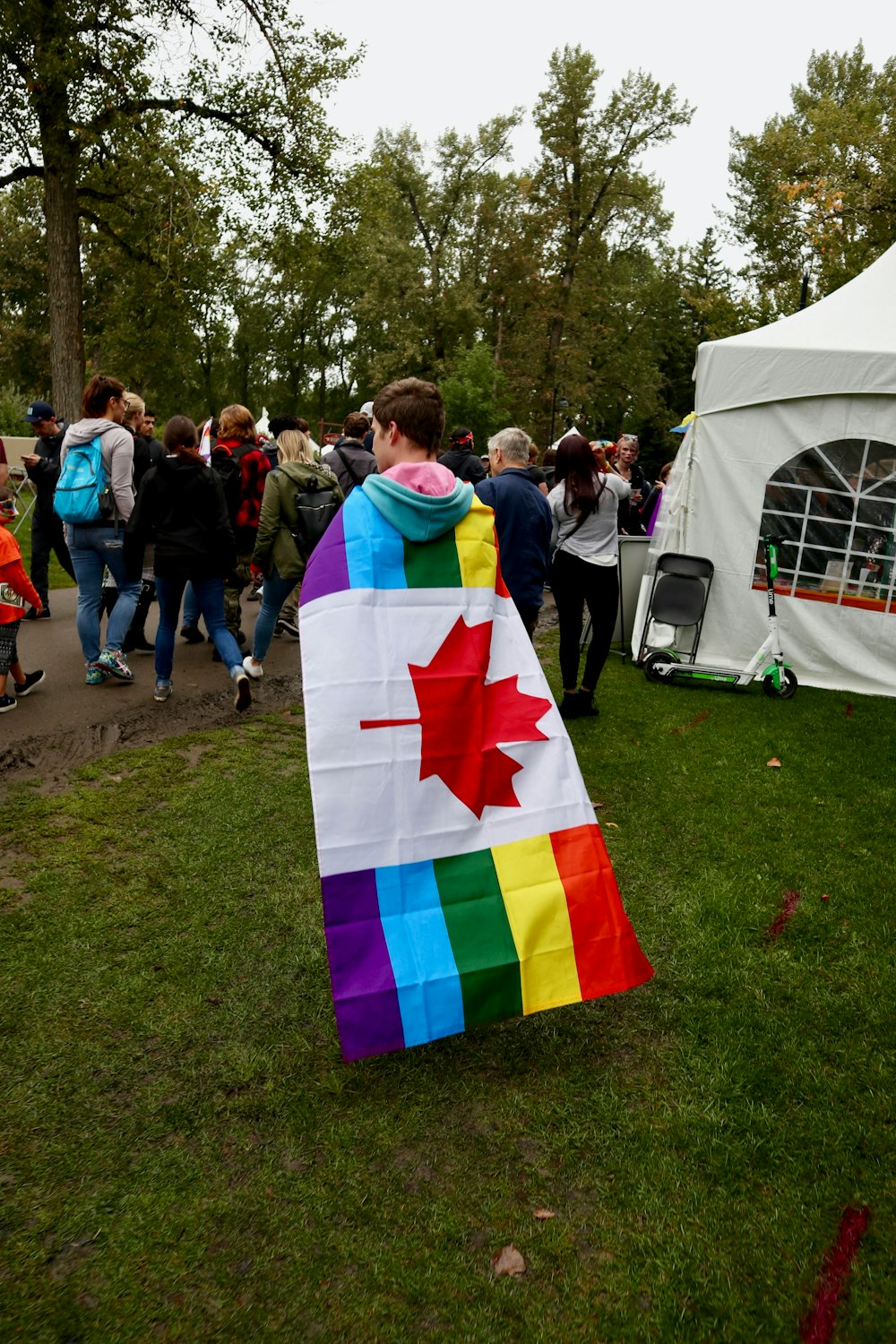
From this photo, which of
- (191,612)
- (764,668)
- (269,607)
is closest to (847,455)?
(764,668)

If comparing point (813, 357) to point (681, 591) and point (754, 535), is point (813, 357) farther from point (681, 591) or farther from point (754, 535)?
point (681, 591)

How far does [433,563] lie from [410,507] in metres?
0.21

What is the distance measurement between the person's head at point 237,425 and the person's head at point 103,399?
4.38ft

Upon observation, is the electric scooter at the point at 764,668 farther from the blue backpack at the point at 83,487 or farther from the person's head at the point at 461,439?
the blue backpack at the point at 83,487

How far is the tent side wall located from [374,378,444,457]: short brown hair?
20.7 ft

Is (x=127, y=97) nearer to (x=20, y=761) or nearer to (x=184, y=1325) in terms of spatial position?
(x=20, y=761)

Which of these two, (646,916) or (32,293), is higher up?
(32,293)

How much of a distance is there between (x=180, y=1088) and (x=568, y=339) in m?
42.2

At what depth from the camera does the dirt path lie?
5.97 m

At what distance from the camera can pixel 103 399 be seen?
23.0 feet

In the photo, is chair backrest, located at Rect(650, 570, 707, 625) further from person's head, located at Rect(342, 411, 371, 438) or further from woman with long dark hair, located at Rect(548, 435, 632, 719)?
person's head, located at Rect(342, 411, 371, 438)

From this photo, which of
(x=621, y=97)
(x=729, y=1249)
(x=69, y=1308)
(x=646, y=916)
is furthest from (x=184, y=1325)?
(x=621, y=97)

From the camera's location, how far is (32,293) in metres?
43.8

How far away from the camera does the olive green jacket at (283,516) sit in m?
7.47
